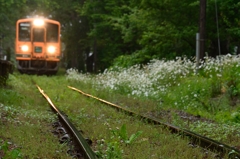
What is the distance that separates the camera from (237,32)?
1302 cm

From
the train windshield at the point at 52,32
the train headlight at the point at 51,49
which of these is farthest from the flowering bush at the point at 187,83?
the train windshield at the point at 52,32

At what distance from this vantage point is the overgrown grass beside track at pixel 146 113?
180 inches

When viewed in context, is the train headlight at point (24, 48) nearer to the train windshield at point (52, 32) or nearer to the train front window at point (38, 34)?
the train front window at point (38, 34)

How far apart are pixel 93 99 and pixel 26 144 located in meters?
5.77

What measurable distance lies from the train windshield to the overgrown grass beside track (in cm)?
1017

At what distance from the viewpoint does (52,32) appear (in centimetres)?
2408

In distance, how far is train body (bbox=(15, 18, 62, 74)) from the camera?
23312 mm

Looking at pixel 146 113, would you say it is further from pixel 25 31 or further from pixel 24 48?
pixel 25 31

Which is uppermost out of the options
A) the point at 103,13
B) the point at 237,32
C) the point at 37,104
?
the point at 103,13

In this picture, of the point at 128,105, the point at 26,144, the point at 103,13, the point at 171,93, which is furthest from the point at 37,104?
the point at 103,13

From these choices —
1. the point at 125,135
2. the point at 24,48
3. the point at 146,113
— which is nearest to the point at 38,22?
the point at 24,48

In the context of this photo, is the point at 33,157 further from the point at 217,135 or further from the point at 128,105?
the point at 128,105

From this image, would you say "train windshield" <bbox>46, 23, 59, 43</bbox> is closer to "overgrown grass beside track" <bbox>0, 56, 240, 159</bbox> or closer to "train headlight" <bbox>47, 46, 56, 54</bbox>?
"train headlight" <bbox>47, 46, 56, 54</bbox>

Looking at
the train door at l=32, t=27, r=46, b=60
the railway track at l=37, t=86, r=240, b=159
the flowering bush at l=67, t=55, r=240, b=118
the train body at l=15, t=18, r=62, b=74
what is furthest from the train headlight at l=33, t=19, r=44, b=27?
Answer: the railway track at l=37, t=86, r=240, b=159
